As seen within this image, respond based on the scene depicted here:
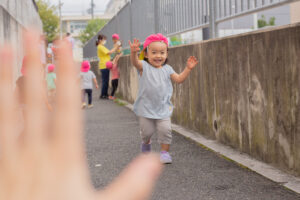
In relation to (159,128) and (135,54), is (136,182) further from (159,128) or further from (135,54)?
(159,128)

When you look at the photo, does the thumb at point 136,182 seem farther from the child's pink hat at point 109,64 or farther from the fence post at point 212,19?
the child's pink hat at point 109,64

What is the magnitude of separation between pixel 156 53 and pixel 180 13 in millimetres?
3294

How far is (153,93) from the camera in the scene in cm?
490

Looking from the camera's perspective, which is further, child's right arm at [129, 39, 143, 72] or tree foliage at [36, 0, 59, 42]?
tree foliage at [36, 0, 59, 42]

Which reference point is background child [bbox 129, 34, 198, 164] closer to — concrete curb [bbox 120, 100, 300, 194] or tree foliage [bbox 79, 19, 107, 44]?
concrete curb [bbox 120, 100, 300, 194]

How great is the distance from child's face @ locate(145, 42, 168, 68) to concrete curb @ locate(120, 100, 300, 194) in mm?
1178

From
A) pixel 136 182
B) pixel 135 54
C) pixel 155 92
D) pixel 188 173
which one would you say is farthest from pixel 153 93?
pixel 136 182

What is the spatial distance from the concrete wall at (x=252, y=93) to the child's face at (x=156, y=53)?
803 mm

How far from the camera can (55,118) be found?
59 cm

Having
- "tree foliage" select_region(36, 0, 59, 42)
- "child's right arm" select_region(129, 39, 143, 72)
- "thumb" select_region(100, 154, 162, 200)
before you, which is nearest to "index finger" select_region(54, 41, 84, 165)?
"thumb" select_region(100, 154, 162, 200)

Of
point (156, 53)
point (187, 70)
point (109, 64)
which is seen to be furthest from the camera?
point (109, 64)

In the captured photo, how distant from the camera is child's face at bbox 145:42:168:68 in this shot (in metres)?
4.89

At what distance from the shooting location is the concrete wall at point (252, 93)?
13.0 ft

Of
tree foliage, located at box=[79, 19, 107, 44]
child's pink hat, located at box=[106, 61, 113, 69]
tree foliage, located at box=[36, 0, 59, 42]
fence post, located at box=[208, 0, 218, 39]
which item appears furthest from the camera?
tree foliage, located at box=[79, 19, 107, 44]
